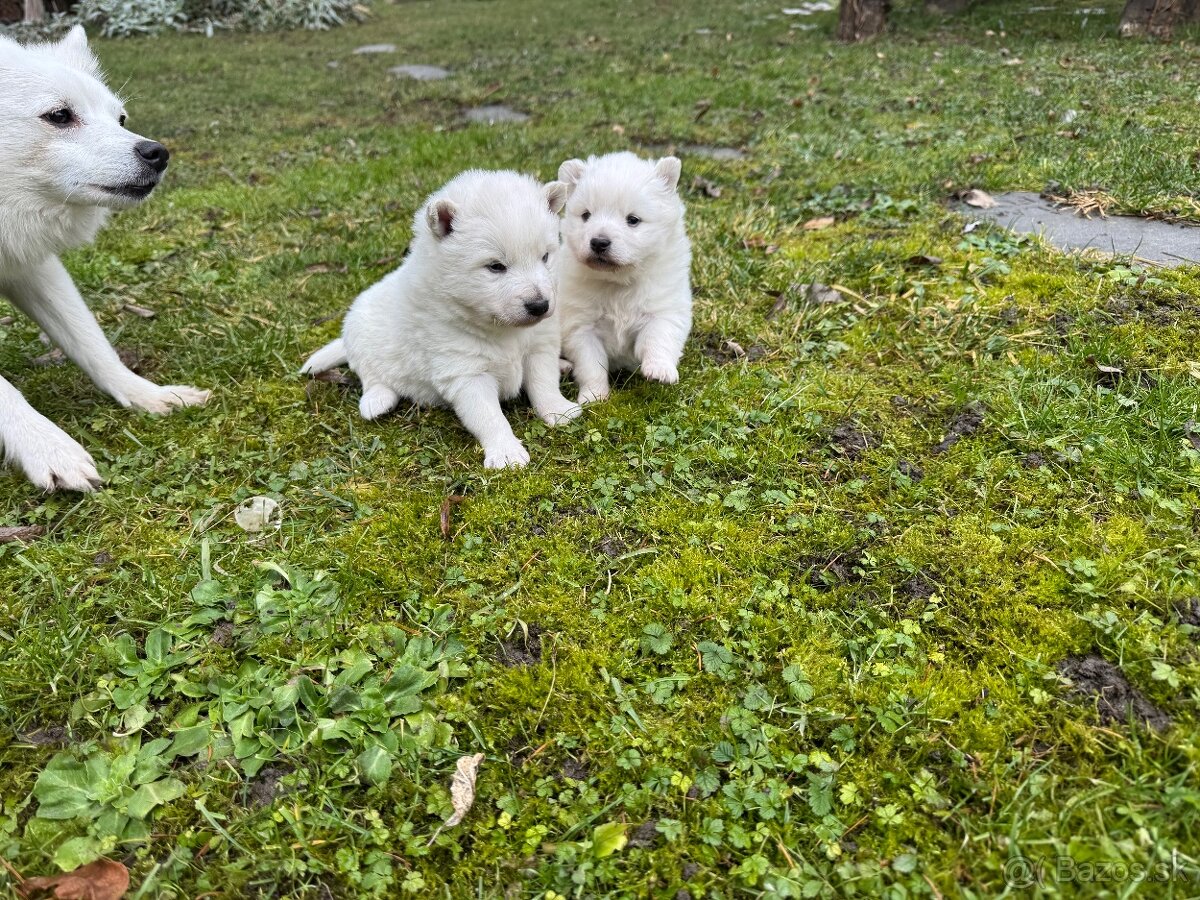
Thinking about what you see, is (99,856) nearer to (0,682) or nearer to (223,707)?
(223,707)

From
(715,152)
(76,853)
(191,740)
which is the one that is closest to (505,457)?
(191,740)

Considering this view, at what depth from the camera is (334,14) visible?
55.8ft

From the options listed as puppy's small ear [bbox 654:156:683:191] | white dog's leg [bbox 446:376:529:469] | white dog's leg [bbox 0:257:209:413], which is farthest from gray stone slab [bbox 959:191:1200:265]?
white dog's leg [bbox 0:257:209:413]

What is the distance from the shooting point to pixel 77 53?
130 inches

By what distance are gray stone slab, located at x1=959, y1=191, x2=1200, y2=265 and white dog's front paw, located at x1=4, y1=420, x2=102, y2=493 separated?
16.5 feet

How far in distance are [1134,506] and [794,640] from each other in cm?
133

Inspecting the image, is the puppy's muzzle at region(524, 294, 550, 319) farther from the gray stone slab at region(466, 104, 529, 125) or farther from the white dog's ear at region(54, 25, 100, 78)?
the gray stone slab at region(466, 104, 529, 125)

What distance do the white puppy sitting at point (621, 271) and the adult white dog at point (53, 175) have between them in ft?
6.12

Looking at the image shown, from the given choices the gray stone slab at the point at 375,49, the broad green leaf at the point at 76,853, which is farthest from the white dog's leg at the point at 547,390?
the gray stone slab at the point at 375,49

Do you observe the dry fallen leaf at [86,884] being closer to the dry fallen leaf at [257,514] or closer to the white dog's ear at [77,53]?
the dry fallen leaf at [257,514]

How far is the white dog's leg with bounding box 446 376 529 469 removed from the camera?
317 centimetres

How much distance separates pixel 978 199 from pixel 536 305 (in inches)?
140

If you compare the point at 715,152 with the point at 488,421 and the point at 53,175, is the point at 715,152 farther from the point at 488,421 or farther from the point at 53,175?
the point at 53,175

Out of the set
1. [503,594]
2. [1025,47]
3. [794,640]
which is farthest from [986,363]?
[1025,47]
